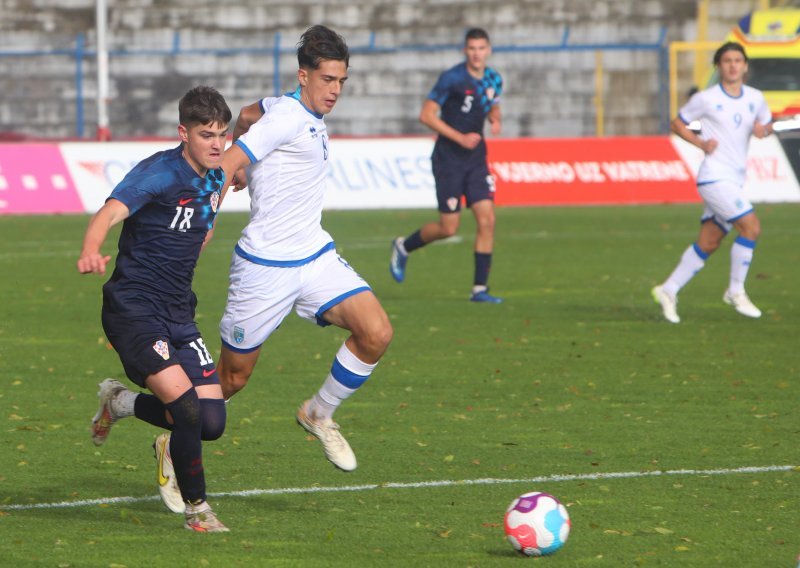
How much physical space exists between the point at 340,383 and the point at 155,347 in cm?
122

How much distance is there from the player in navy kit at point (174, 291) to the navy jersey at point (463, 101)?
25.1 ft

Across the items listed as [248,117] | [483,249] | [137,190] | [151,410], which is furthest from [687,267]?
[137,190]

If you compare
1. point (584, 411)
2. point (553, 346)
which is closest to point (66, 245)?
point (553, 346)

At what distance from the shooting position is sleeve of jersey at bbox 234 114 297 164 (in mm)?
6641

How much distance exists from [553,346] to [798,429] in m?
3.28

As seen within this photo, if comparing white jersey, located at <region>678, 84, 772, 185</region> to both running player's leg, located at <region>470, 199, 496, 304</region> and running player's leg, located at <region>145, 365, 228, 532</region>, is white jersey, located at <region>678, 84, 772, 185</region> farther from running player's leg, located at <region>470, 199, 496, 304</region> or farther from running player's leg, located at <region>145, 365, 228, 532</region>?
running player's leg, located at <region>145, 365, 228, 532</region>

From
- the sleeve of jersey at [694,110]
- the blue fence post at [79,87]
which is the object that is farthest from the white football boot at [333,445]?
the blue fence post at [79,87]

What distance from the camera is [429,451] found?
7.41 metres

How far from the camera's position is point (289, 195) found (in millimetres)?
6992

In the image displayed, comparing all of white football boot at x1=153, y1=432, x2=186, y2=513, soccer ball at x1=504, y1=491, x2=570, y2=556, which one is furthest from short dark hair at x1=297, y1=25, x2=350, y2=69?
soccer ball at x1=504, y1=491, x2=570, y2=556

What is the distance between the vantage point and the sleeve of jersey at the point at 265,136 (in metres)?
6.64

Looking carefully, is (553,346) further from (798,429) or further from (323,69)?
(323,69)

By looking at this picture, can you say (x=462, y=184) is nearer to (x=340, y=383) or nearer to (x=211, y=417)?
(x=340, y=383)

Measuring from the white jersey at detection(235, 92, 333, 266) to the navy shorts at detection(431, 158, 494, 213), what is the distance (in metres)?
6.63
